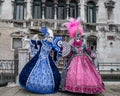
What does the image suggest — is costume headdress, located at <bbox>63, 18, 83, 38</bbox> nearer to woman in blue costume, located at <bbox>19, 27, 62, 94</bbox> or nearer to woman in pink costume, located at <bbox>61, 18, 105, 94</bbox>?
woman in pink costume, located at <bbox>61, 18, 105, 94</bbox>

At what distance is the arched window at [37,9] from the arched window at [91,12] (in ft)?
13.8

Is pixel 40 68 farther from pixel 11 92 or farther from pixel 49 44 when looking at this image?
pixel 11 92

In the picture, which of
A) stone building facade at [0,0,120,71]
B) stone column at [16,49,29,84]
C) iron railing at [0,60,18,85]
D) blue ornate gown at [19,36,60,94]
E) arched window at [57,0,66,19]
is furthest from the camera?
arched window at [57,0,66,19]

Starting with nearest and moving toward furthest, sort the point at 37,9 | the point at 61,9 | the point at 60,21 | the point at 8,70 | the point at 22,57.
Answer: the point at 22,57 < the point at 8,70 < the point at 60,21 < the point at 37,9 < the point at 61,9

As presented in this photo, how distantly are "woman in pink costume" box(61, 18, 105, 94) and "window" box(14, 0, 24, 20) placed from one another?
12614 millimetres

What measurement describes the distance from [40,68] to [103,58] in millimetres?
13690

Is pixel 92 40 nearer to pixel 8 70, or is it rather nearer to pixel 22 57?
pixel 8 70

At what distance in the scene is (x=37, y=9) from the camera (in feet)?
64.7

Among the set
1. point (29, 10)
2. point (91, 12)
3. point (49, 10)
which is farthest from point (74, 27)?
point (91, 12)

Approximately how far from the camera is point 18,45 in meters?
19.3

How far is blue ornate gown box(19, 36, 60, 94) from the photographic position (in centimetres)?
692

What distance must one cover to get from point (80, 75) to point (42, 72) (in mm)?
1143

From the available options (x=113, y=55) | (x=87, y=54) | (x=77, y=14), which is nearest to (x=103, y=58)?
(x=113, y=55)

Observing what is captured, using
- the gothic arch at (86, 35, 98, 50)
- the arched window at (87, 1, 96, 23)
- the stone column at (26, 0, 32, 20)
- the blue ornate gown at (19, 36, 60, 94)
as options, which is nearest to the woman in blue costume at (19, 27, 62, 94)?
Answer: the blue ornate gown at (19, 36, 60, 94)
